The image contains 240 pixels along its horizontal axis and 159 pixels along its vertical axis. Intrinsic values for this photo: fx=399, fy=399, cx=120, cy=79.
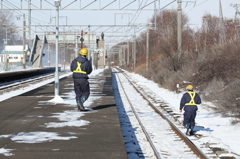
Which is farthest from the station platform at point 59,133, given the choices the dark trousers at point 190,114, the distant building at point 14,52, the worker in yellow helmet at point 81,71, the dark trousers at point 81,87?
the distant building at point 14,52

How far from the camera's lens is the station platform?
7407 mm

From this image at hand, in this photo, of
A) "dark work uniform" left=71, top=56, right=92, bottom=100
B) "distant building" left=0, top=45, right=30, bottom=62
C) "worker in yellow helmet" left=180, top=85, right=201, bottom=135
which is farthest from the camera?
"distant building" left=0, top=45, right=30, bottom=62

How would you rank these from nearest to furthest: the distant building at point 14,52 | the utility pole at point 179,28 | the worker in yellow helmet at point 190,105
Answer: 1. the worker in yellow helmet at point 190,105
2. the utility pole at point 179,28
3. the distant building at point 14,52

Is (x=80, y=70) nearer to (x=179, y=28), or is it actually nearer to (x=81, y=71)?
(x=81, y=71)

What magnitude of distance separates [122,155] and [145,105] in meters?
11.2

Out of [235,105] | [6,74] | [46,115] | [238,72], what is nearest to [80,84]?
[46,115]

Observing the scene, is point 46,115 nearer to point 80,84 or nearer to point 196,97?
point 80,84

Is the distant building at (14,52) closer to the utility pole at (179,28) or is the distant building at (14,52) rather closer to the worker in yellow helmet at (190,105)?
the utility pole at (179,28)

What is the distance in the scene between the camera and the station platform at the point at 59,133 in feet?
24.3

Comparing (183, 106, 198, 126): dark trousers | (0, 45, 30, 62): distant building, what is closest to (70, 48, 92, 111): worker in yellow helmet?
(183, 106, 198, 126): dark trousers

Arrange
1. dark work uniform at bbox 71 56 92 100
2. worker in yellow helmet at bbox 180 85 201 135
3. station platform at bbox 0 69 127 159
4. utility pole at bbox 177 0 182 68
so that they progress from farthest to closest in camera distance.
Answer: utility pole at bbox 177 0 182 68, dark work uniform at bbox 71 56 92 100, worker in yellow helmet at bbox 180 85 201 135, station platform at bbox 0 69 127 159

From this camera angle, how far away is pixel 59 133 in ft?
30.3

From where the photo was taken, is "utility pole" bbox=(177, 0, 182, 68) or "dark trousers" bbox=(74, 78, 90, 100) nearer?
"dark trousers" bbox=(74, 78, 90, 100)

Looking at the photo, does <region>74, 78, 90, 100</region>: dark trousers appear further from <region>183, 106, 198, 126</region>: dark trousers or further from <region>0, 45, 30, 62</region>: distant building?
<region>0, 45, 30, 62</region>: distant building
